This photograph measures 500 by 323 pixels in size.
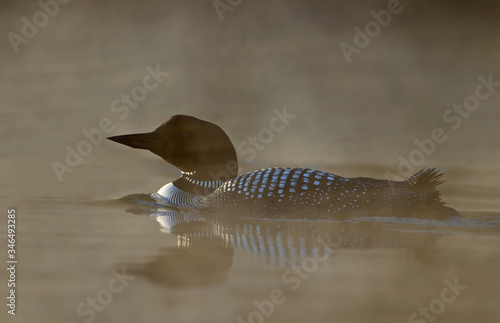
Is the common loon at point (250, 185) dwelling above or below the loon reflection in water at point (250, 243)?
above

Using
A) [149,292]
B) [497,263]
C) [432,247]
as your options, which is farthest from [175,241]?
[497,263]

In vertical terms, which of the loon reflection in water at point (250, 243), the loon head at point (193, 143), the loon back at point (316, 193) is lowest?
the loon reflection in water at point (250, 243)

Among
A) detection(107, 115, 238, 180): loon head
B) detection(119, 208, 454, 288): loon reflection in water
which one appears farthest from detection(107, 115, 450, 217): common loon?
detection(119, 208, 454, 288): loon reflection in water

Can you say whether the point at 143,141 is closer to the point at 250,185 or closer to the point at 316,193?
the point at 250,185

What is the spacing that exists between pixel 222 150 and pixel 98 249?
1541 mm

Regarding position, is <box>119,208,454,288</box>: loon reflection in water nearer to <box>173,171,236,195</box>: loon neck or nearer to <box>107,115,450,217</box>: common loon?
<box>107,115,450,217</box>: common loon

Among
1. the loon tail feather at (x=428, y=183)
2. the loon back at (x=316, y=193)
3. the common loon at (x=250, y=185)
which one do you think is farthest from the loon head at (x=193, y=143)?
the loon tail feather at (x=428, y=183)

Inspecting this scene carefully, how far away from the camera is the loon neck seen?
4723 mm

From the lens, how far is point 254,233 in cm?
388

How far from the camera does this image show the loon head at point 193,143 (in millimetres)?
4668

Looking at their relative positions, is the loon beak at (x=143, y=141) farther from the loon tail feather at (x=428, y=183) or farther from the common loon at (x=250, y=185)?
the loon tail feather at (x=428, y=183)

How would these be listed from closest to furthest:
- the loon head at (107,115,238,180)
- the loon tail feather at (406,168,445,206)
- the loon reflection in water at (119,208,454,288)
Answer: the loon reflection in water at (119,208,454,288) < the loon tail feather at (406,168,445,206) < the loon head at (107,115,238,180)

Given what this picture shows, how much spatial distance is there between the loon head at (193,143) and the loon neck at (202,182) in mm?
12

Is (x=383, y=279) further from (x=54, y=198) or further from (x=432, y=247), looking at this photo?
(x=54, y=198)
